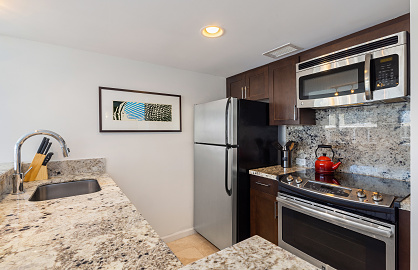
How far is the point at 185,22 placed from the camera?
158cm

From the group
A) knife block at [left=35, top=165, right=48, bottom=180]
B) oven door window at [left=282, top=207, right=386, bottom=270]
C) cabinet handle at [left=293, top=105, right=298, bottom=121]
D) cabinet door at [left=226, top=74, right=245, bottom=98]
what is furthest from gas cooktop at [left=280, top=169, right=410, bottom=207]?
knife block at [left=35, top=165, right=48, bottom=180]

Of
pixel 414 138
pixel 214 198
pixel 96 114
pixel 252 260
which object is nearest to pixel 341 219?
pixel 414 138

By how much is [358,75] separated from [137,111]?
2219 mm

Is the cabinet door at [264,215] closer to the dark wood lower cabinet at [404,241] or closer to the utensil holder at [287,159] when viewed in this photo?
the utensil holder at [287,159]

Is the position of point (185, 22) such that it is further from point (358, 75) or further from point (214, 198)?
point (214, 198)

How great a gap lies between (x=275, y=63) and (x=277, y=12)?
0.98 metres

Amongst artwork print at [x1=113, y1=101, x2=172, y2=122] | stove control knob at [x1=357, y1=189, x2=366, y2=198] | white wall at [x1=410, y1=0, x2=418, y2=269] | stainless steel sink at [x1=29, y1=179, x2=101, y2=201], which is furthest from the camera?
artwork print at [x1=113, y1=101, x2=172, y2=122]

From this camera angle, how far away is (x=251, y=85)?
2723 mm

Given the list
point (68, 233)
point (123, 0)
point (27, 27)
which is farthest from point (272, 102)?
point (27, 27)

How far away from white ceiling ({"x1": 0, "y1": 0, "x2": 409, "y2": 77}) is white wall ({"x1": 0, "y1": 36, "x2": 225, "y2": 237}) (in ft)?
0.67

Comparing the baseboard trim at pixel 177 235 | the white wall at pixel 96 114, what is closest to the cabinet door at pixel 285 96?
the white wall at pixel 96 114

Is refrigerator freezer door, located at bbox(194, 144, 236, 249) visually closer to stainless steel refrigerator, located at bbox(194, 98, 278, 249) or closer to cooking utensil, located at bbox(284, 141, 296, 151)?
stainless steel refrigerator, located at bbox(194, 98, 278, 249)

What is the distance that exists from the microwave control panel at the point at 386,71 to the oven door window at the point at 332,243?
110cm

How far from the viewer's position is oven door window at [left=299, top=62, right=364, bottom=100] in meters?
1.68
